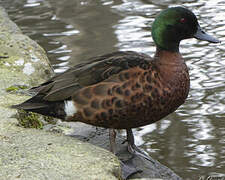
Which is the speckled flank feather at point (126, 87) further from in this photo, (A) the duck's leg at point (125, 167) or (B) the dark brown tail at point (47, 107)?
(A) the duck's leg at point (125, 167)

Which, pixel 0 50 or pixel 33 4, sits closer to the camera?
pixel 0 50

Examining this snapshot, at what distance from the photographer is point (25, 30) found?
8.74 m

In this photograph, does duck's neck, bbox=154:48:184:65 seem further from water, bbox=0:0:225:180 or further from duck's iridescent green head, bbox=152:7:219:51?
water, bbox=0:0:225:180

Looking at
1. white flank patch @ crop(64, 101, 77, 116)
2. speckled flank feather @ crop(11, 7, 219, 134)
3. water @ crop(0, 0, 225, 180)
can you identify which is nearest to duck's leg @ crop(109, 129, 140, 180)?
speckled flank feather @ crop(11, 7, 219, 134)

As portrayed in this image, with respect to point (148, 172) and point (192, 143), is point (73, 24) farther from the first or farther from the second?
point (148, 172)

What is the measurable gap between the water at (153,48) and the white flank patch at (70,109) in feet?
3.78

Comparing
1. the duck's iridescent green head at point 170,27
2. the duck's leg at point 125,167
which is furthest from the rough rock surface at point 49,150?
the duck's iridescent green head at point 170,27

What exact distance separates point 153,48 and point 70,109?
3.37 meters

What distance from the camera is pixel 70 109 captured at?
13.8ft

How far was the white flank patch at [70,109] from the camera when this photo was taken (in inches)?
165

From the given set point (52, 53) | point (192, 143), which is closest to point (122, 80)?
point (192, 143)

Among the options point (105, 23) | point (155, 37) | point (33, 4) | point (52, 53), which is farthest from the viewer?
point (33, 4)

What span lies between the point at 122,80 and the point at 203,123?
5.70 feet

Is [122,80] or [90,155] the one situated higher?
[122,80]
